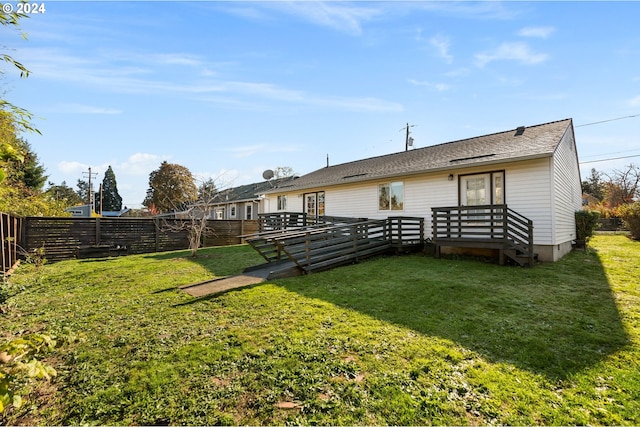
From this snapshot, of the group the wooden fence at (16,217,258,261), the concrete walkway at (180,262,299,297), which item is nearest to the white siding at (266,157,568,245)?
the concrete walkway at (180,262,299,297)

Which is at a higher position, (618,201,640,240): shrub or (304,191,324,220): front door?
(304,191,324,220): front door

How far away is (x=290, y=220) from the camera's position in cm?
1573

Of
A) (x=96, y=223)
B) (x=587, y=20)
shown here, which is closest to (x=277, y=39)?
(x=587, y=20)

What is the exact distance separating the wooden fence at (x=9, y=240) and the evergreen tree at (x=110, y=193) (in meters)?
59.0

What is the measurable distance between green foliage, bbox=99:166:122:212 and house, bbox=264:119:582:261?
60947 millimetres

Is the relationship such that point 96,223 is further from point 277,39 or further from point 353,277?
point 353,277

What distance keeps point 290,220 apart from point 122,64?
10.0 m

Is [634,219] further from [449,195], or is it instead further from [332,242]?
[332,242]

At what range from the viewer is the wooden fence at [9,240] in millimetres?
7127

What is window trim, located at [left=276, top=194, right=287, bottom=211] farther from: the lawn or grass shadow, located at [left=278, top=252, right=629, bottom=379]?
the lawn

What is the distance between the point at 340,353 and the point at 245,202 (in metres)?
23.6

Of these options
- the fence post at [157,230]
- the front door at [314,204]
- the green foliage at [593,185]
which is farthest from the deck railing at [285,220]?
the green foliage at [593,185]

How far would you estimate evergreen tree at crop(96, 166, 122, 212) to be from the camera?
197ft

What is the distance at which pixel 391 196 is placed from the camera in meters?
12.6
